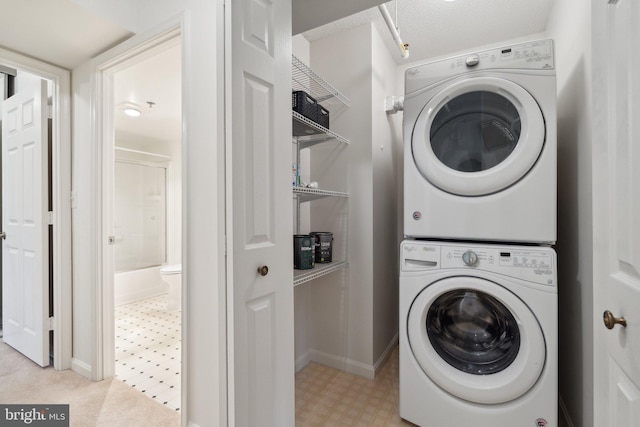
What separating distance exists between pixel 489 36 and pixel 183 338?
9.29ft

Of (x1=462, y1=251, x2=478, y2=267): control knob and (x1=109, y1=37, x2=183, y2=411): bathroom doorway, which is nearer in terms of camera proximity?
(x1=462, y1=251, x2=478, y2=267): control knob

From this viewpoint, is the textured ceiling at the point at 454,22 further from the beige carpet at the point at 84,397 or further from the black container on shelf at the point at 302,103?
the beige carpet at the point at 84,397

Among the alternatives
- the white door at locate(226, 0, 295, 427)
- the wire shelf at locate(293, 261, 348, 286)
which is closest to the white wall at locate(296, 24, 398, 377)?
the wire shelf at locate(293, 261, 348, 286)

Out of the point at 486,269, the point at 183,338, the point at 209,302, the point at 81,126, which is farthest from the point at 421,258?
the point at 81,126

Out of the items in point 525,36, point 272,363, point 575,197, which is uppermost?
point 525,36

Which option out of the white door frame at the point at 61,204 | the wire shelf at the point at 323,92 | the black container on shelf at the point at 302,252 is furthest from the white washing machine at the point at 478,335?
the white door frame at the point at 61,204

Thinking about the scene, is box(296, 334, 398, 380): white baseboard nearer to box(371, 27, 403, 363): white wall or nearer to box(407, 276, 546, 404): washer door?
box(371, 27, 403, 363): white wall

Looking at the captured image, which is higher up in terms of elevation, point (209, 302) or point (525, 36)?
point (525, 36)

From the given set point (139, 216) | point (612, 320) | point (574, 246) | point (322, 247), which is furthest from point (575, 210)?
point (139, 216)

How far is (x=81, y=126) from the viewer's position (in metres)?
1.89

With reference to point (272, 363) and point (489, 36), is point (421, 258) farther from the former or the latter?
point (489, 36)

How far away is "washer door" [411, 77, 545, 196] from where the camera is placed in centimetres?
131

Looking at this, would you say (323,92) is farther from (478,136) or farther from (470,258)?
(470,258)

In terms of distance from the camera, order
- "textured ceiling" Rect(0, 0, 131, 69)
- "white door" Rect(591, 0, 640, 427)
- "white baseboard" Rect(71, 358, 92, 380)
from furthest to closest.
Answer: "white baseboard" Rect(71, 358, 92, 380), "textured ceiling" Rect(0, 0, 131, 69), "white door" Rect(591, 0, 640, 427)
